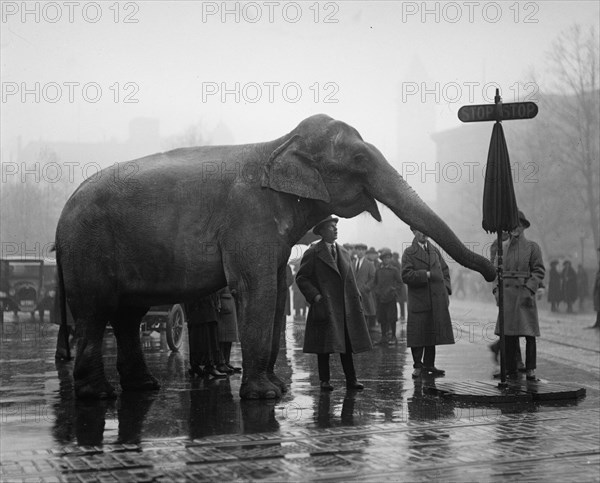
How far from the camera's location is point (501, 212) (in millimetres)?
11695

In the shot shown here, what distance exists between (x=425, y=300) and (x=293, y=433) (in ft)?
19.5

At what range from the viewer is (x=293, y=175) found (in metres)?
11.3

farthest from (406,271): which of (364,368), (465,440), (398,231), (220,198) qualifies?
(398,231)

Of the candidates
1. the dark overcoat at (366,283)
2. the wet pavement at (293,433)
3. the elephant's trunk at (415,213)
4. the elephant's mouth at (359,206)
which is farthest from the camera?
the dark overcoat at (366,283)

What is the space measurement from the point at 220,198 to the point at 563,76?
34849 millimetres

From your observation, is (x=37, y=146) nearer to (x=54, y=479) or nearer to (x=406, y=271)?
(x=406, y=271)

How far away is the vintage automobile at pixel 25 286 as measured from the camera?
29.6m

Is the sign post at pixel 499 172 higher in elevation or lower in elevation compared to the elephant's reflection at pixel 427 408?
higher

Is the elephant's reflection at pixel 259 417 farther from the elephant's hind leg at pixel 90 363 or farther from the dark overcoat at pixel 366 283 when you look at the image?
the dark overcoat at pixel 366 283

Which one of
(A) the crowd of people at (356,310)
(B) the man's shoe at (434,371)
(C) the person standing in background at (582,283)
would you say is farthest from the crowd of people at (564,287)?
(B) the man's shoe at (434,371)

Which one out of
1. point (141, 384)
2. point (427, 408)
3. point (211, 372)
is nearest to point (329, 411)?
point (427, 408)

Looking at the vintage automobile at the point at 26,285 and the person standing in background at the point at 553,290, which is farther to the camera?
the person standing in background at the point at 553,290

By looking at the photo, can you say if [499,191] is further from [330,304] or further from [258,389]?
[258,389]

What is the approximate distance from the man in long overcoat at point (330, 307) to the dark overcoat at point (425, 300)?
2199 millimetres
